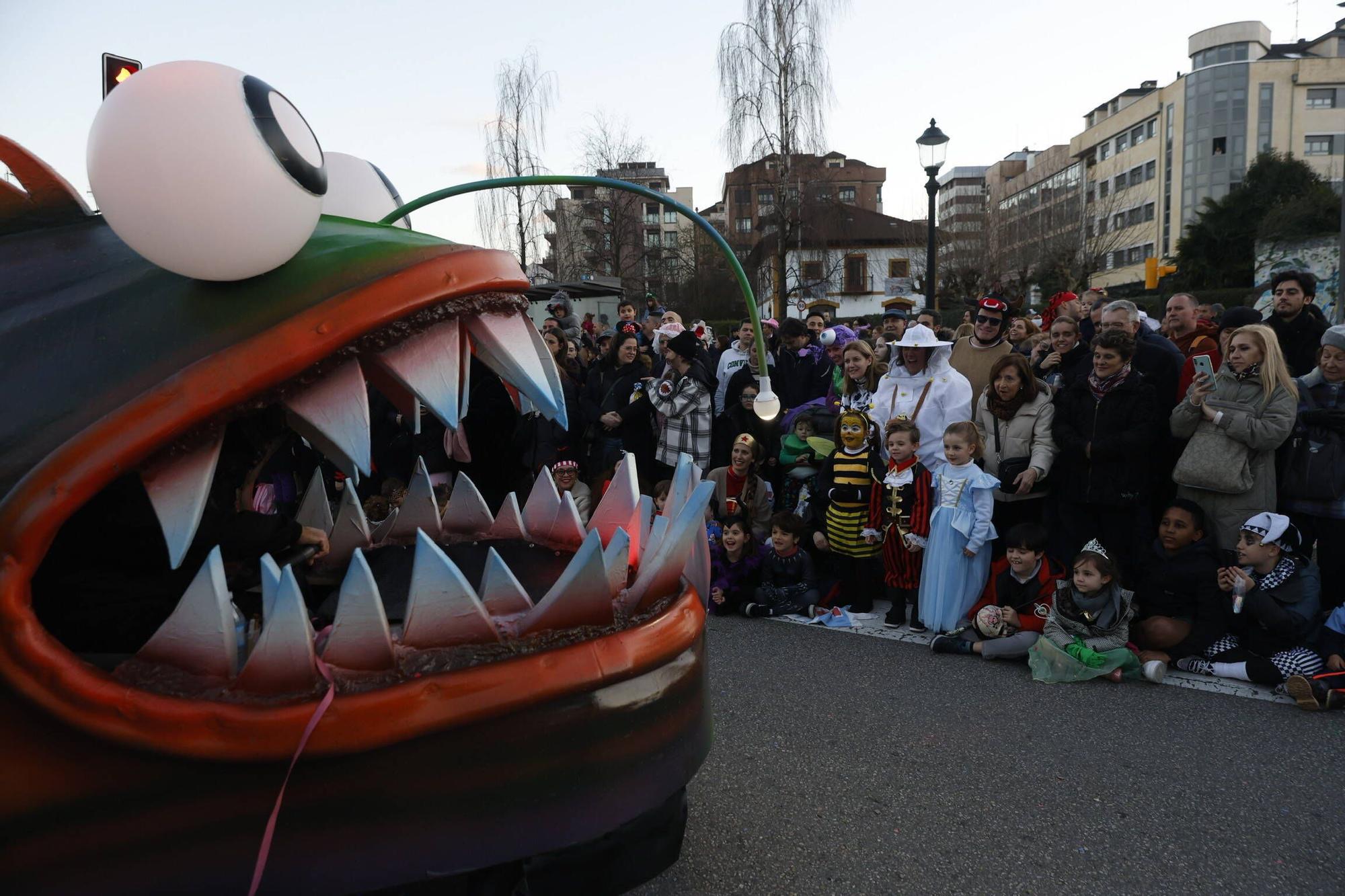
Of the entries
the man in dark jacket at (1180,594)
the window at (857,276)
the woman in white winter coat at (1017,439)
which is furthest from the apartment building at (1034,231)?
the man in dark jacket at (1180,594)

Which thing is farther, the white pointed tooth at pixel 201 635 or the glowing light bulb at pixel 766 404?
the glowing light bulb at pixel 766 404

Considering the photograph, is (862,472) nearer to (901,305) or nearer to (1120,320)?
(1120,320)

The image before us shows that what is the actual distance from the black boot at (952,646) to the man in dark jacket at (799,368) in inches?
112

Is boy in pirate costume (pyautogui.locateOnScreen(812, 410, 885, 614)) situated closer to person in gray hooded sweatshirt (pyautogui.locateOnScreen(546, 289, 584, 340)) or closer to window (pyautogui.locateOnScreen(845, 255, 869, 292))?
person in gray hooded sweatshirt (pyautogui.locateOnScreen(546, 289, 584, 340))

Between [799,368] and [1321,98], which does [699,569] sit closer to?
[799,368]

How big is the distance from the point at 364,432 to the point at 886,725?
98.4 inches

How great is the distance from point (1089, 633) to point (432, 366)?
3570mm

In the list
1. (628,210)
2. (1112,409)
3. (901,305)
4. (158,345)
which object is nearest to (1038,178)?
(628,210)

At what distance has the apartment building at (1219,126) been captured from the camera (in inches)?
1807

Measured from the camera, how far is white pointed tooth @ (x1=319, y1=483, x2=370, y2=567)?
7.26ft

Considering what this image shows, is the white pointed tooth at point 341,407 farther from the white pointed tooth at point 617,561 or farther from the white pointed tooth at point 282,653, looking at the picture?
the white pointed tooth at point 617,561

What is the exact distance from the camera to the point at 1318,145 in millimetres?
46281

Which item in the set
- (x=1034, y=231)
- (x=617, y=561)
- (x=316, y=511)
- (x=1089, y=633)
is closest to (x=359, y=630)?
(x=617, y=561)

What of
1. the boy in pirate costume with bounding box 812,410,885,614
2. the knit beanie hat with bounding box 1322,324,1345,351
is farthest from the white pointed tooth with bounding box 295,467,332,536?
the knit beanie hat with bounding box 1322,324,1345,351
